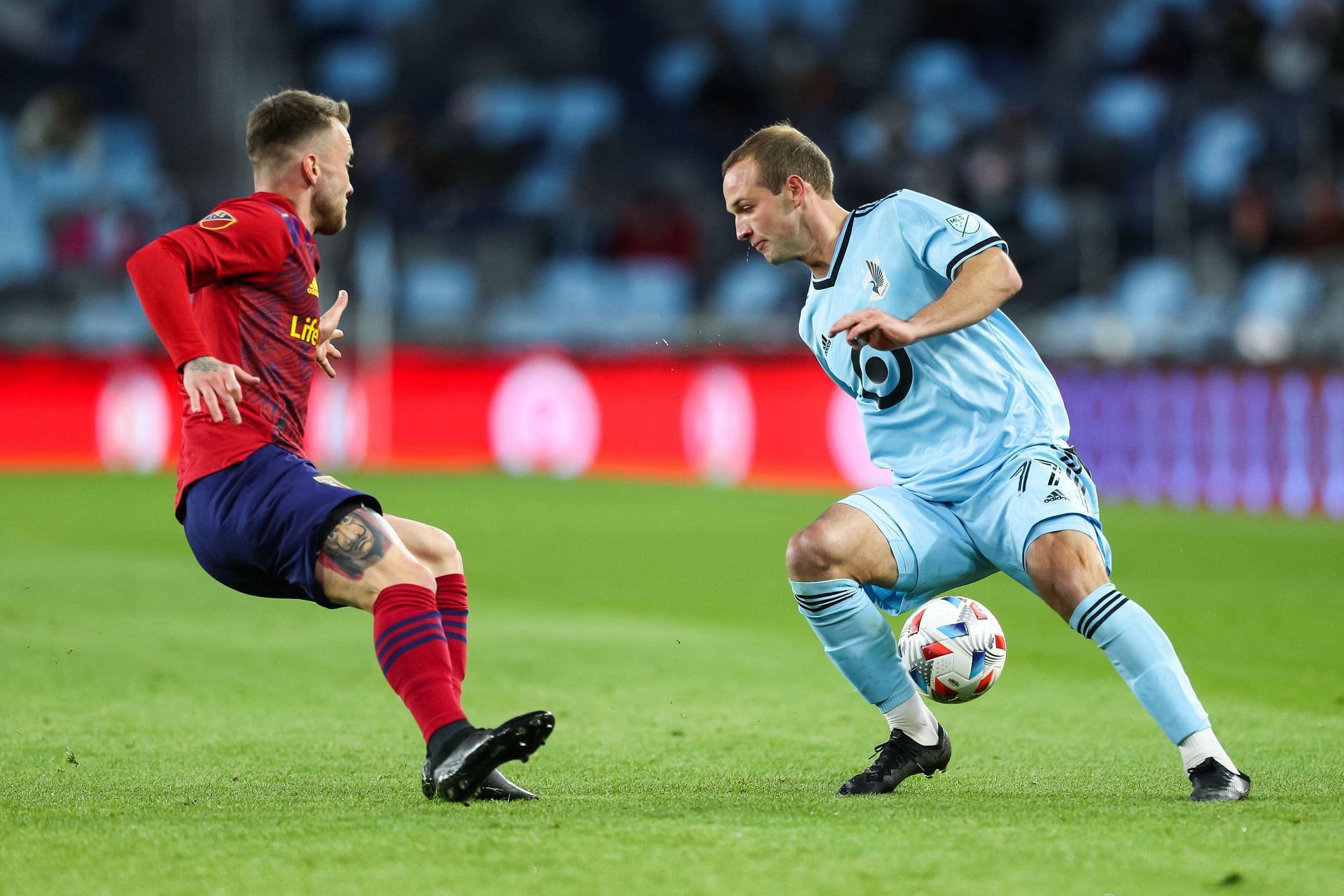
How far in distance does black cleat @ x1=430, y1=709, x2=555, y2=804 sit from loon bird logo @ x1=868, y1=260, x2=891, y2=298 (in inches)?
64.3

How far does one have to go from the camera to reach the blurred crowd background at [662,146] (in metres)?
19.9

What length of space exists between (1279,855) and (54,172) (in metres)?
20.9

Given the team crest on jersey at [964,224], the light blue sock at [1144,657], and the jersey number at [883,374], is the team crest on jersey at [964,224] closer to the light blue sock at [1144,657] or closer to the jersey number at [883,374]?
the jersey number at [883,374]

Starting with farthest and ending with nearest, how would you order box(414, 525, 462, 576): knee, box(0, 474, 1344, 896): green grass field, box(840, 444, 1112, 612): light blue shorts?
box(414, 525, 462, 576): knee < box(840, 444, 1112, 612): light blue shorts < box(0, 474, 1344, 896): green grass field

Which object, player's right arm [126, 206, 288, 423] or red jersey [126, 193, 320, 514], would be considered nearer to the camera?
player's right arm [126, 206, 288, 423]

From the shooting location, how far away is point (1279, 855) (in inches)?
149

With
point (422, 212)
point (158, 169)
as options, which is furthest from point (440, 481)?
point (158, 169)

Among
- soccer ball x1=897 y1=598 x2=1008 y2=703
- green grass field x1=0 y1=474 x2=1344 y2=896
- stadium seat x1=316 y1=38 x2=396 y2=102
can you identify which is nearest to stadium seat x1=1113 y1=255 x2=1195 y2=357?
green grass field x1=0 y1=474 x2=1344 y2=896

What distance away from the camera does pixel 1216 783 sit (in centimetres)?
446

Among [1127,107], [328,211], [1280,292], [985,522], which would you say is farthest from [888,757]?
[1127,107]

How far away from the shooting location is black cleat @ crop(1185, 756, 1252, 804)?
14.5 ft

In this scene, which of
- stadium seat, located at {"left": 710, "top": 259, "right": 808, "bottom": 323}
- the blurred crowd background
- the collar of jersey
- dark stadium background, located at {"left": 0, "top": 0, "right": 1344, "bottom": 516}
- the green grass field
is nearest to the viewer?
the green grass field

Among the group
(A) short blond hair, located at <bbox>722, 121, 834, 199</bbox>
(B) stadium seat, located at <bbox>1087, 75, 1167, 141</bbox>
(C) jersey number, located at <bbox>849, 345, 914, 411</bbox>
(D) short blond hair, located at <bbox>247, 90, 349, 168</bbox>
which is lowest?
(C) jersey number, located at <bbox>849, 345, 914, 411</bbox>

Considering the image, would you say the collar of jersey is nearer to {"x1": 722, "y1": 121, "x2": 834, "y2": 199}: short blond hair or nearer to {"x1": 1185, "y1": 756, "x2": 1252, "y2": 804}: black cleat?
{"x1": 722, "y1": 121, "x2": 834, "y2": 199}: short blond hair
